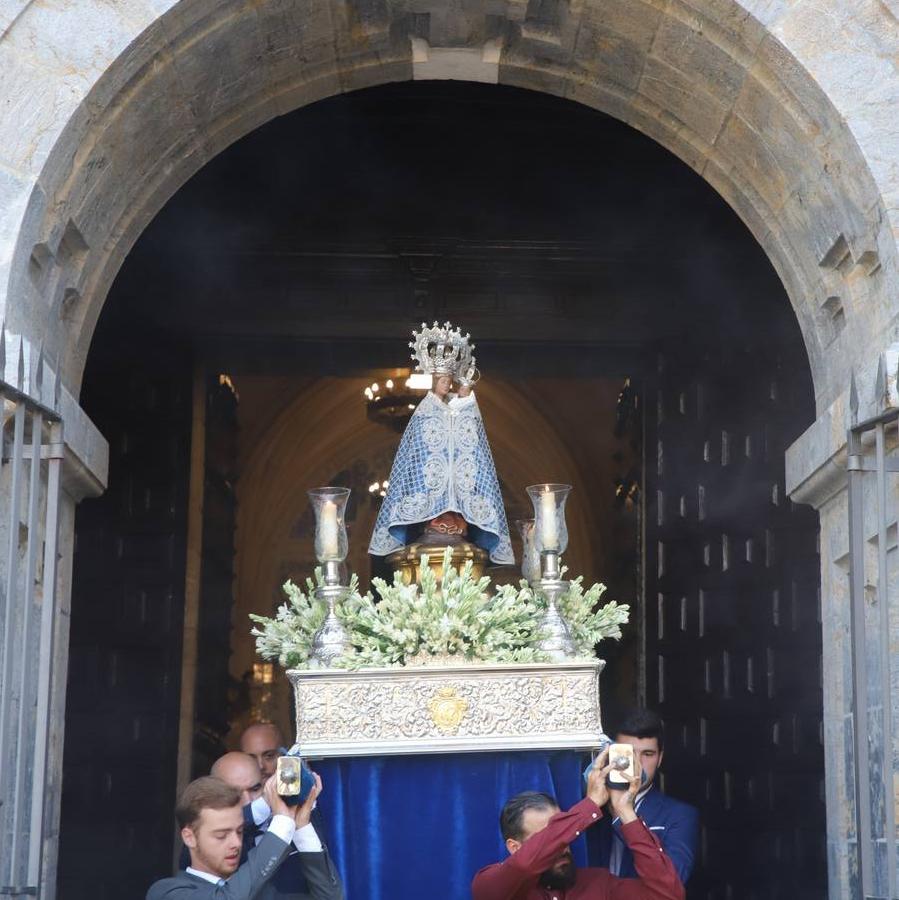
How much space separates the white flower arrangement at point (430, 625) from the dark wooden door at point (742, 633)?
294 centimetres

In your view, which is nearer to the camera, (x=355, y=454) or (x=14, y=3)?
(x=14, y=3)

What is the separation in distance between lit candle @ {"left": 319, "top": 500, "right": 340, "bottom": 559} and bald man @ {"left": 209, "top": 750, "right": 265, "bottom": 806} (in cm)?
90

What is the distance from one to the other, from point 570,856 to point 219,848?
1.10m

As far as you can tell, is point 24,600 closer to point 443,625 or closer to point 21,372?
point 21,372

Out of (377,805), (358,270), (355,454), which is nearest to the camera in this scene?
(377,805)

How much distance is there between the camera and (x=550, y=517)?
633 centimetres

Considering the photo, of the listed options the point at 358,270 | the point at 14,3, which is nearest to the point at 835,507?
the point at 14,3

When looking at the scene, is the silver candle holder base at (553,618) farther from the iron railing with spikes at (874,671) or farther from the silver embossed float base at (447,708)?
the iron railing with spikes at (874,671)

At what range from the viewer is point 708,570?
9.54 m

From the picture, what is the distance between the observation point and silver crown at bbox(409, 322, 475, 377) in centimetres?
657

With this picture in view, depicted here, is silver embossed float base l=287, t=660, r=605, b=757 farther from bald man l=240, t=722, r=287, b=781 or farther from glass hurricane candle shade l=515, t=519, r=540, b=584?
bald man l=240, t=722, r=287, b=781

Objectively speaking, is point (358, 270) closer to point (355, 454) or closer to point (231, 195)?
point (231, 195)

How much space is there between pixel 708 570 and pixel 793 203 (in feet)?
10.1

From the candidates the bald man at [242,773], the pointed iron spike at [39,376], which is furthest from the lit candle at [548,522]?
the pointed iron spike at [39,376]
